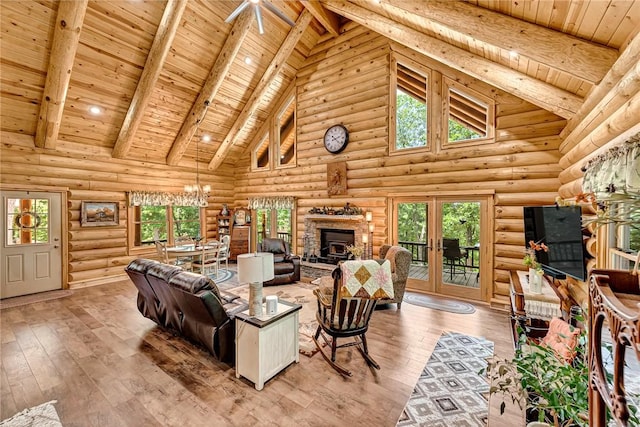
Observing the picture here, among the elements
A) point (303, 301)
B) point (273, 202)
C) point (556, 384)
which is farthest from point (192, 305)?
point (273, 202)

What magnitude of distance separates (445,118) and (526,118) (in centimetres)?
136

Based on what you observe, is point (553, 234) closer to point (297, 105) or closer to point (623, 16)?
point (623, 16)

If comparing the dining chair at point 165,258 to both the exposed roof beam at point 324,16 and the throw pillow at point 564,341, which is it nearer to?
the exposed roof beam at point 324,16

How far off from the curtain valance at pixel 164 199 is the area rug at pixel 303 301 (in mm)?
3721

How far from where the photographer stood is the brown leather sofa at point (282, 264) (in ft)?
20.5

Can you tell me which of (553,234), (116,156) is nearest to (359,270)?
(553,234)

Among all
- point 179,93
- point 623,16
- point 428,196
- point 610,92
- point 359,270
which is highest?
point 179,93

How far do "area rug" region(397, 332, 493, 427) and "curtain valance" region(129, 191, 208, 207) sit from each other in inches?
300

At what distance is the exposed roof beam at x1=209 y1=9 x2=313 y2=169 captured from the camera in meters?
6.33

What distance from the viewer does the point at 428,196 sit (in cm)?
561

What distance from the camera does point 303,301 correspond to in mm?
5180

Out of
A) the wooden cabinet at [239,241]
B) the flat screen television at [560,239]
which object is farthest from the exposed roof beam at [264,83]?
the flat screen television at [560,239]

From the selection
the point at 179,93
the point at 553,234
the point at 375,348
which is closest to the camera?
the point at 553,234

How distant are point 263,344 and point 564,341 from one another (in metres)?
2.37
